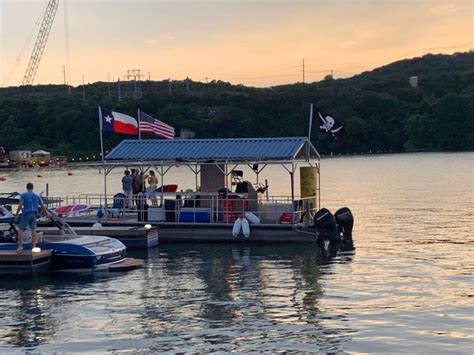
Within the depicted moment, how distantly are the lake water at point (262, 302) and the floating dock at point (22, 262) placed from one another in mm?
398

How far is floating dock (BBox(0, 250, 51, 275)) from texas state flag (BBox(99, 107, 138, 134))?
9.73 meters

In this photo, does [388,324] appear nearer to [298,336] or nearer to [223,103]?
[298,336]

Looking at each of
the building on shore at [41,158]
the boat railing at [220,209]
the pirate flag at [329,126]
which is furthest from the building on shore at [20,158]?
the pirate flag at [329,126]

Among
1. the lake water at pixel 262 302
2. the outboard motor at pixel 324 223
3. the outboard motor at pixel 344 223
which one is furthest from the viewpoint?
the outboard motor at pixel 344 223

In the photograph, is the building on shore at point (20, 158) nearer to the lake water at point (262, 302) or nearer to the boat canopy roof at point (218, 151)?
the boat canopy roof at point (218, 151)

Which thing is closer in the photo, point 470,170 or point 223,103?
point 470,170

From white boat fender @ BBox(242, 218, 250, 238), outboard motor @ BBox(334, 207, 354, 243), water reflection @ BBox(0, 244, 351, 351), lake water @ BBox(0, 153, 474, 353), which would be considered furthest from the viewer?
outboard motor @ BBox(334, 207, 354, 243)

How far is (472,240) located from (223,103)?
128099 millimetres

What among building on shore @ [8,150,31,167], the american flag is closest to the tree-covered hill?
building on shore @ [8,150,31,167]

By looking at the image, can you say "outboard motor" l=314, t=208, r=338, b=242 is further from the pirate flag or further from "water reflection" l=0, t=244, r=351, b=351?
the pirate flag

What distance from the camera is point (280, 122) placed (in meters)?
152

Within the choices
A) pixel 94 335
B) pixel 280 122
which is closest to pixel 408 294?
pixel 94 335

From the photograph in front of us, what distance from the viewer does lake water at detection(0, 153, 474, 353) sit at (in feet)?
57.9

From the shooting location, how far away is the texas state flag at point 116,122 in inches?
1363
